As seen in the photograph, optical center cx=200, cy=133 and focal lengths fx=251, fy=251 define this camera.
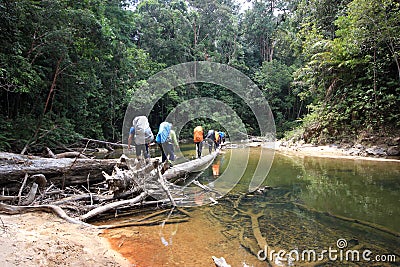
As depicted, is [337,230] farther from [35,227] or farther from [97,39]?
[97,39]

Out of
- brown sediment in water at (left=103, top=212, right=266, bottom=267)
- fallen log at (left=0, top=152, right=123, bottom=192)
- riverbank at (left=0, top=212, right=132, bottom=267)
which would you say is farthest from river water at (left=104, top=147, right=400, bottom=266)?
fallen log at (left=0, top=152, right=123, bottom=192)


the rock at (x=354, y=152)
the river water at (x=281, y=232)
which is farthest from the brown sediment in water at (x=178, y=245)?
the rock at (x=354, y=152)

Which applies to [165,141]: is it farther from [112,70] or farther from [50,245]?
[112,70]

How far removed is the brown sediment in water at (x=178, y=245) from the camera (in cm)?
298

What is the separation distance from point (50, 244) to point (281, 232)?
3.10 metres

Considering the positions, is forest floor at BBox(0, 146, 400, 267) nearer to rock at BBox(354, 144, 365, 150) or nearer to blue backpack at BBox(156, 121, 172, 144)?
blue backpack at BBox(156, 121, 172, 144)

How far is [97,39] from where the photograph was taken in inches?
478

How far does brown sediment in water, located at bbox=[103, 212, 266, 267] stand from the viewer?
298 centimetres

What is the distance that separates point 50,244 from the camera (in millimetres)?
2840

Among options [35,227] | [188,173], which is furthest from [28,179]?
[188,173]

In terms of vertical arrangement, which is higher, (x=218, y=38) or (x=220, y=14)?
(x=220, y=14)

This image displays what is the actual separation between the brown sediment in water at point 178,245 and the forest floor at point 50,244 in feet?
0.72

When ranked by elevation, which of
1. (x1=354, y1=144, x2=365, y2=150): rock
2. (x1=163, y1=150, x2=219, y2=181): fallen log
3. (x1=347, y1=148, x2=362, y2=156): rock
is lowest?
(x1=163, y1=150, x2=219, y2=181): fallen log

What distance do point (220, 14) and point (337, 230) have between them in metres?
36.6
